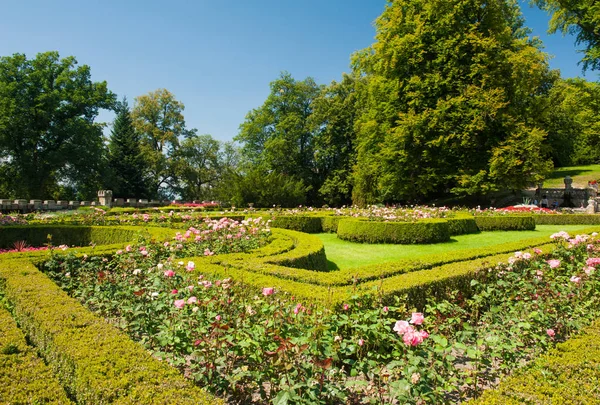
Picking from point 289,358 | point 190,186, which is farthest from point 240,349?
point 190,186

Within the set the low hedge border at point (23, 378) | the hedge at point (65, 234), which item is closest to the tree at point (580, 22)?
the hedge at point (65, 234)

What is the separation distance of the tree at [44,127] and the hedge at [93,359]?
30013 millimetres

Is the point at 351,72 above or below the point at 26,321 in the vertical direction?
above

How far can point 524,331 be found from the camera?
11.0 feet

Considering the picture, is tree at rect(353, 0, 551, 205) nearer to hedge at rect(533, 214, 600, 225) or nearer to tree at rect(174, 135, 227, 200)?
hedge at rect(533, 214, 600, 225)

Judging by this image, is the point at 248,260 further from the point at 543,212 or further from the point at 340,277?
the point at 543,212

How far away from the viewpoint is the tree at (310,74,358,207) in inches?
1226

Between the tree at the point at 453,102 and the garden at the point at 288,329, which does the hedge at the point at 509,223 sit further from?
the garden at the point at 288,329

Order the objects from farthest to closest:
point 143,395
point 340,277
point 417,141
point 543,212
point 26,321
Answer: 1. point 417,141
2. point 543,212
3. point 340,277
4. point 26,321
5. point 143,395

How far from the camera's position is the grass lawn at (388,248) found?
8.91 meters

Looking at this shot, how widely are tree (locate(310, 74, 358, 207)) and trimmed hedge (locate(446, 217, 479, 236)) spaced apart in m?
16.8

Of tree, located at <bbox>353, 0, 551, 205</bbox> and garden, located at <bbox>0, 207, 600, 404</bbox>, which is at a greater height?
tree, located at <bbox>353, 0, 551, 205</bbox>

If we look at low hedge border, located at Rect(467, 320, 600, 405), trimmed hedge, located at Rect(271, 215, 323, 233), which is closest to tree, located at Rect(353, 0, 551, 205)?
trimmed hedge, located at Rect(271, 215, 323, 233)

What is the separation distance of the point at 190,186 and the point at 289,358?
42.4 meters
